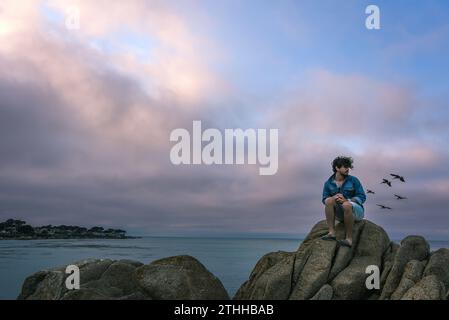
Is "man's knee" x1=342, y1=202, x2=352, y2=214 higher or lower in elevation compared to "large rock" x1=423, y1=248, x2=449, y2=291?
higher

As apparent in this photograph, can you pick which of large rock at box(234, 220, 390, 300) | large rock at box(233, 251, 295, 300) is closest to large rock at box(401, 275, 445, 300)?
large rock at box(234, 220, 390, 300)

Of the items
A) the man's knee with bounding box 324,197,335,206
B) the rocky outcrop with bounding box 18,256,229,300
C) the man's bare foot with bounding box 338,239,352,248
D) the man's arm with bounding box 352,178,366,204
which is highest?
the man's arm with bounding box 352,178,366,204

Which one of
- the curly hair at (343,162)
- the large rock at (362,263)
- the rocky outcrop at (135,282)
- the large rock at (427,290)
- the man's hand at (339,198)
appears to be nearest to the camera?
the large rock at (427,290)

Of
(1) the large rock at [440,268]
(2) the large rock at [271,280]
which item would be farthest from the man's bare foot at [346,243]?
(1) the large rock at [440,268]

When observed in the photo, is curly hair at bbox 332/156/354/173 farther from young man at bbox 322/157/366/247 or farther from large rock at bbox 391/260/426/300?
large rock at bbox 391/260/426/300

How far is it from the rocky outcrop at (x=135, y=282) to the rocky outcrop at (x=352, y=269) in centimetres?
206

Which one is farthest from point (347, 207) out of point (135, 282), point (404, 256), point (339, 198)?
point (135, 282)

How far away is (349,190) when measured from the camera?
63.1 ft

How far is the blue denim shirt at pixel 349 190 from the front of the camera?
63.1 ft

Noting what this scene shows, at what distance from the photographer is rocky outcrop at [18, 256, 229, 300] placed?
66.6 ft

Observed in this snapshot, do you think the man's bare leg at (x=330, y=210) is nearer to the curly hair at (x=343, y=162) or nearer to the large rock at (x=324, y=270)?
the large rock at (x=324, y=270)

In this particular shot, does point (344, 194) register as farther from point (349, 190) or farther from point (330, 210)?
point (330, 210)
